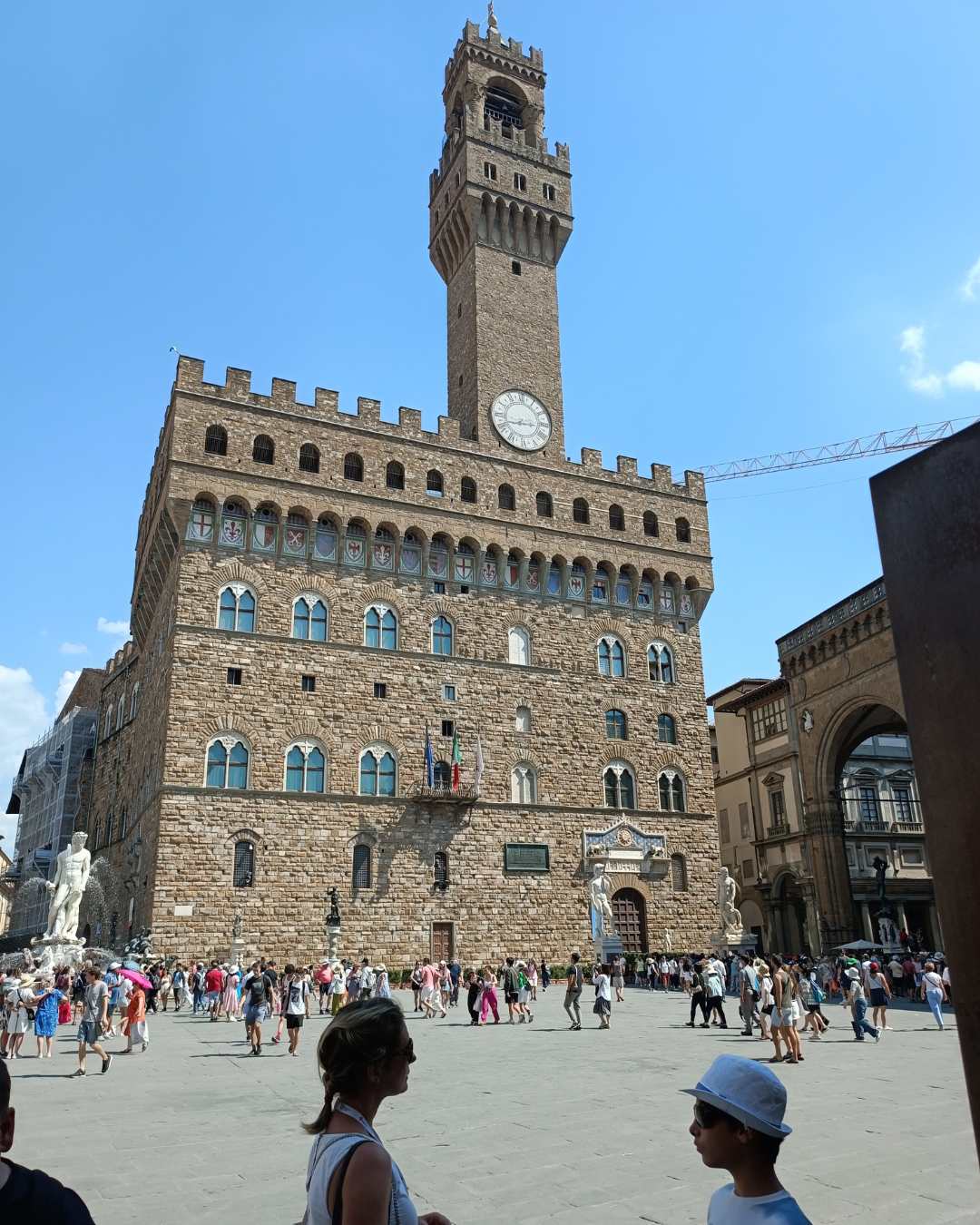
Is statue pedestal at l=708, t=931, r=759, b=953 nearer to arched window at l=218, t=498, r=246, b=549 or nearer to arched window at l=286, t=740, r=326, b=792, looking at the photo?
arched window at l=286, t=740, r=326, b=792

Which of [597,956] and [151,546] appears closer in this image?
[597,956]

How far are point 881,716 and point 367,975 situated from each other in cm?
2303

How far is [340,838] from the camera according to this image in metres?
29.3

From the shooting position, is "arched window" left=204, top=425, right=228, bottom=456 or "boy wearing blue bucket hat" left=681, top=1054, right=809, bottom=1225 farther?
"arched window" left=204, top=425, right=228, bottom=456

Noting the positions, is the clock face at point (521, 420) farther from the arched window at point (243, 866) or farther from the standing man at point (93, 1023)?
the standing man at point (93, 1023)

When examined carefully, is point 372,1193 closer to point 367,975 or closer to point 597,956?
point 367,975

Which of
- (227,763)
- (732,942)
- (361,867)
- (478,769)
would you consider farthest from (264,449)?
(732,942)

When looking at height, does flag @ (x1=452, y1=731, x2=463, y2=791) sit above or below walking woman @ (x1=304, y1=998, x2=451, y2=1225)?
above

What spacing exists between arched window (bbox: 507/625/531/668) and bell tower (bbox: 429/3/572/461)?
23.1 ft

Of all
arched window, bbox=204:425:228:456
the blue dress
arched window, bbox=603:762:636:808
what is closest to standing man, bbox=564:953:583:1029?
the blue dress

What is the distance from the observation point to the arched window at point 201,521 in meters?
30.1

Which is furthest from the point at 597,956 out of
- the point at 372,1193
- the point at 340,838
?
the point at 372,1193

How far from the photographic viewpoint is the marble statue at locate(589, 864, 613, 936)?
31.1 metres

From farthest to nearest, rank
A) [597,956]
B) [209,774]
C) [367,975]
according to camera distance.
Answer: [597,956] → [209,774] → [367,975]
